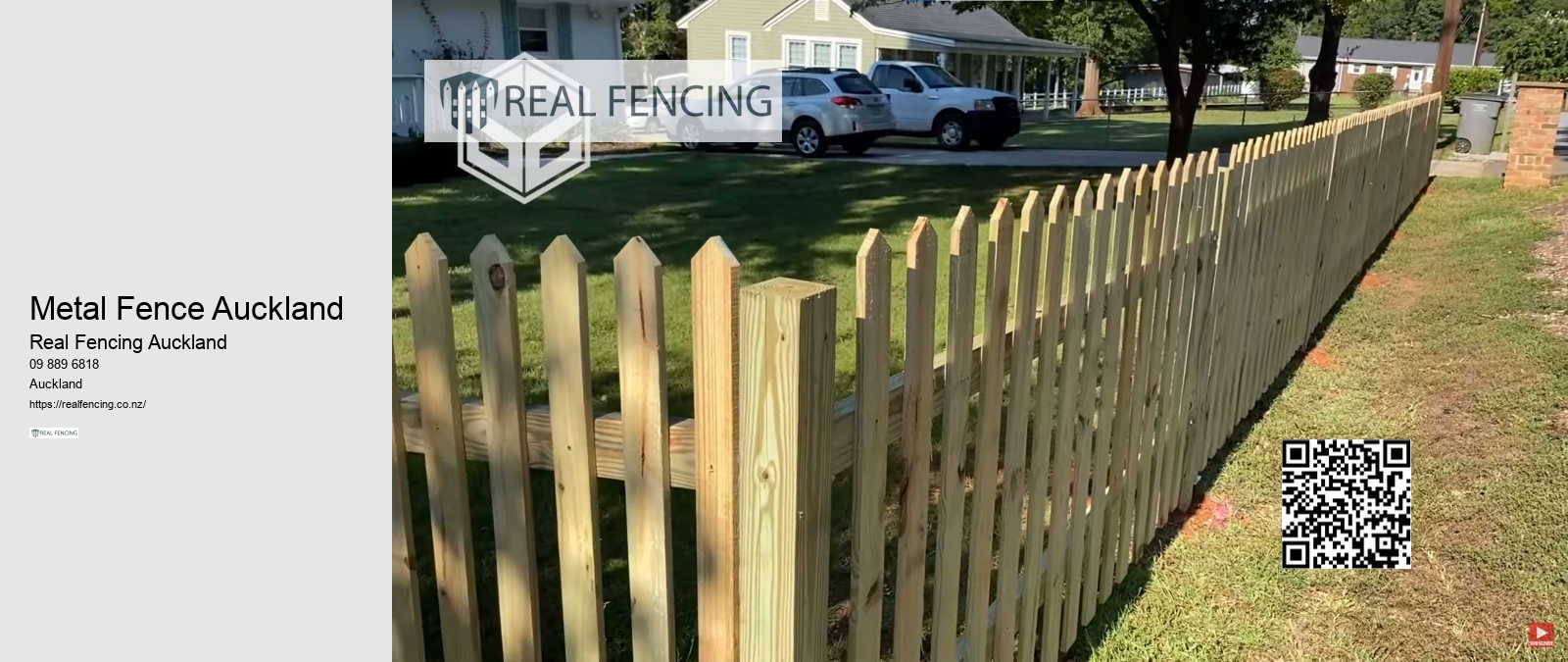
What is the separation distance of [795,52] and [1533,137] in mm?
23615

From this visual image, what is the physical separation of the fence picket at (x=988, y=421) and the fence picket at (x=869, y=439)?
480 mm

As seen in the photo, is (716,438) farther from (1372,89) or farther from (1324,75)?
(1372,89)

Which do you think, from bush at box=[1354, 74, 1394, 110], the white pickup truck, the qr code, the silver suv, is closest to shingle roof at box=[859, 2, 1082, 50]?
the white pickup truck

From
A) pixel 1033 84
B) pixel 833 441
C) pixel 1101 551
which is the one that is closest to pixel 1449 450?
pixel 1101 551

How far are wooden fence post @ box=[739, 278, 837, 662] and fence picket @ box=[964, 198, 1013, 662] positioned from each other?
0.69 metres

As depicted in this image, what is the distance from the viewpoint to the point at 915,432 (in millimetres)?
1979

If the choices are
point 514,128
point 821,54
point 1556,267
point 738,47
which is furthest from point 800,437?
point 738,47

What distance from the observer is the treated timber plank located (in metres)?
1.85

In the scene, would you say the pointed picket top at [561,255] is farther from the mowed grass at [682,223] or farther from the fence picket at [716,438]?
the mowed grass at [682,223]

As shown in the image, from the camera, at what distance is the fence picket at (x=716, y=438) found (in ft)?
5.07

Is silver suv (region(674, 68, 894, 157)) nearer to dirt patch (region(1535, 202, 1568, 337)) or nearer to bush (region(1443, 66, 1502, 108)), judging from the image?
dirt patch (region(1535, 202, 1568, 337))

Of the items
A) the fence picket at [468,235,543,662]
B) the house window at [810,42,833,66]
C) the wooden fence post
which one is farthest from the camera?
the house window at [810,42,833,66]

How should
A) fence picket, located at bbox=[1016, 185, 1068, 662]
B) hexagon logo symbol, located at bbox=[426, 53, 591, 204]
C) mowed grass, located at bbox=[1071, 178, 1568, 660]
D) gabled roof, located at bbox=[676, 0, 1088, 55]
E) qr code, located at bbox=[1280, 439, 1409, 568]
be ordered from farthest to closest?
gabled roof, located at bbox=[676, 0, 1088, 55] < hexagon logo symbol, located at bbox=[426, 53, 591, 204] < qr code, located at bbox=[1280, 439, 1409, 568] < mowed grass, located at bbox=[1071, 178, 1568, 660] < fence picket, located at bbox=[1016, 185, 1068, 662]

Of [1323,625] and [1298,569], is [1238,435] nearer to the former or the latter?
[1298,569]
